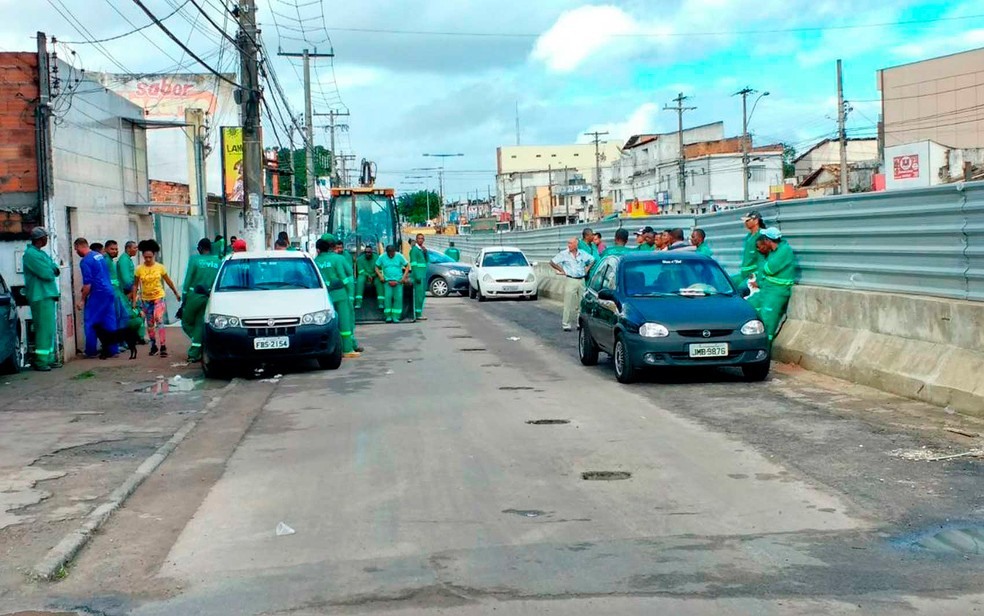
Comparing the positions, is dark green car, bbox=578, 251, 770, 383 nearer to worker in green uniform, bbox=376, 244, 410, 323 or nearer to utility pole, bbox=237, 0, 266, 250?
worker in green uniform, bbox=376, 244, 410, 323

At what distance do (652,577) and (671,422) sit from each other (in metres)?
4.89

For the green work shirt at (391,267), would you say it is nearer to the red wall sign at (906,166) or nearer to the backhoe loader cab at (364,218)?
the backhoe loader cab at (364,218)

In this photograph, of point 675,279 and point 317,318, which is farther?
point 317,318

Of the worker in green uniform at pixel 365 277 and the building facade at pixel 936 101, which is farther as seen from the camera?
the building facade at pixel 936 101

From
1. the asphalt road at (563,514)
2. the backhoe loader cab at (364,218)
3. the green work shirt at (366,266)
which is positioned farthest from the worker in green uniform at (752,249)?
the backhoe loader cab at (364,218)

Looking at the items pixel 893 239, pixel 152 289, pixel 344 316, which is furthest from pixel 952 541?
pixel 152 289

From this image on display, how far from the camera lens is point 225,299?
1515 cm

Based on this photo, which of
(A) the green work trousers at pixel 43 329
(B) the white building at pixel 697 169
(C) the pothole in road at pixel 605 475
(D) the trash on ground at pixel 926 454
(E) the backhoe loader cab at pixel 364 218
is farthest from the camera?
(B) the white building at pixel 697 169

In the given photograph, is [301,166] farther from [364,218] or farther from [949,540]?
[949,540]

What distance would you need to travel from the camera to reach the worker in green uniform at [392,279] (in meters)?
23.9

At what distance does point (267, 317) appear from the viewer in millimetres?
14688

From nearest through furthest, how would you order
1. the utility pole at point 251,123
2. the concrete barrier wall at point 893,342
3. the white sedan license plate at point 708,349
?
1. the concrete barrier wall at point 893,342
2. the white sedan license plate at point 708,349
3. the utility pole at point 251,123

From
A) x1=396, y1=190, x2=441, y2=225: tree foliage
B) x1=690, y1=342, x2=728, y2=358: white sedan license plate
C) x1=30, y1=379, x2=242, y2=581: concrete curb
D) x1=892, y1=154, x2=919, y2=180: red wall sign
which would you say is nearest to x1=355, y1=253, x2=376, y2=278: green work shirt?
x1=690, y1=342, x2=728, y2=358: white sedan license plate

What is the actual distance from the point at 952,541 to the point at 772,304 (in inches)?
343
